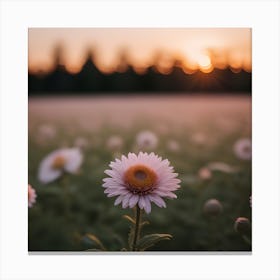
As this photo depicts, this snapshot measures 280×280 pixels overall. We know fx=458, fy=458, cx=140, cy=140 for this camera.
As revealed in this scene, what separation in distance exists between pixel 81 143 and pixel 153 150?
351 mm

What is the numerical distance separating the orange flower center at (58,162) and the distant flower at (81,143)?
5.8 inches

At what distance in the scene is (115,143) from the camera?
210 cm

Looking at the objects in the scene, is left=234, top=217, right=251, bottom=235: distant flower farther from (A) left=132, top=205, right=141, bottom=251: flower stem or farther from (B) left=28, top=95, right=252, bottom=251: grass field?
(A) left=132, top=205, right=141, bottom=251: flower stem

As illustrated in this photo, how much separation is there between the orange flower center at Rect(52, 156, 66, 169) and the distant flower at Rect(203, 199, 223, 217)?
24.9 inches

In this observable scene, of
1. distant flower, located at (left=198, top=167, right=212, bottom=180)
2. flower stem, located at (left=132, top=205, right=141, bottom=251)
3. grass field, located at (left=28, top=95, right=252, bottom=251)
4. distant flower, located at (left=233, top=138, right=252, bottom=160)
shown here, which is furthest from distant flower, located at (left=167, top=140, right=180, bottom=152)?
flower stem, located at (left=132, top=205, right=141, bottom=251)

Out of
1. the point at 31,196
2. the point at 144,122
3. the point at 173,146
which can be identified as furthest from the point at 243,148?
the point at 31,196
